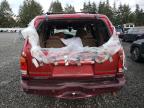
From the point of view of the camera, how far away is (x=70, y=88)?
17.7 ft

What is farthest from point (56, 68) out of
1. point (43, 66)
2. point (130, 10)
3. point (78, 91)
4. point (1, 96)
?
point (130, 10)

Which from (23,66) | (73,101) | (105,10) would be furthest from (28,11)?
(23,66)

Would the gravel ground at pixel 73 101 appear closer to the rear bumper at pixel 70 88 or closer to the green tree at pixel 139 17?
the rear bumper at pixel 70 88

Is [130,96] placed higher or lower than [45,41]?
lower

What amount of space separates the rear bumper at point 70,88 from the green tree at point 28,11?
9331 centimetres

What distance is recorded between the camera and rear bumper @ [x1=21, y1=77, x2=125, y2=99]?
5407 millimetres

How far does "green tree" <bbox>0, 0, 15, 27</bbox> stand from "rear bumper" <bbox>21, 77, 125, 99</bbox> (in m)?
97.2

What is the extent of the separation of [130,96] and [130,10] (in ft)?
382

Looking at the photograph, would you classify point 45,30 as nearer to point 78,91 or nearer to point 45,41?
point 45,41

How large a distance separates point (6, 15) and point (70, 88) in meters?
106

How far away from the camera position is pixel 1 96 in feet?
22.9

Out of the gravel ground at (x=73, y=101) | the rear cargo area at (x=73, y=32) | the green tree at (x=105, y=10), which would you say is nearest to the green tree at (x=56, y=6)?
the green tree at (x=105, y=10)

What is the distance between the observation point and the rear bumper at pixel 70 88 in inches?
213

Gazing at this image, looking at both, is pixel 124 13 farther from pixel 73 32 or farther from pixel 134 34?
pixel 73 32
